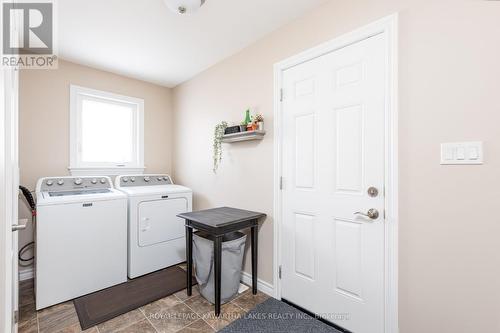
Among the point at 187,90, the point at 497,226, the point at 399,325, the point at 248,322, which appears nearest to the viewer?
the point at 497,226

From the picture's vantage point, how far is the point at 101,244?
2.23 m

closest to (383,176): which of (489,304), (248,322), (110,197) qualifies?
(489,304)

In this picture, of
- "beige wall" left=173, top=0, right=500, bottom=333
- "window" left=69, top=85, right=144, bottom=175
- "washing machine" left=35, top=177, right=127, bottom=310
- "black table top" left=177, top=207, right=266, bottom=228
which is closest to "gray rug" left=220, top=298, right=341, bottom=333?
"beige wall" left=173, top=0, right=500, bottom=333

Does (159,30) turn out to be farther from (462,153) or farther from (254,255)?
(462,153)

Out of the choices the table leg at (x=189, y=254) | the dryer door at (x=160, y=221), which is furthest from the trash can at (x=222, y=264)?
the dryer door at (x=160, y=221)

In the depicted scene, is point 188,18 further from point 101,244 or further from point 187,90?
point 101,244

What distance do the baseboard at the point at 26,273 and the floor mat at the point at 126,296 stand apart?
87cm

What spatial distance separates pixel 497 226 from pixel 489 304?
391 millimetres

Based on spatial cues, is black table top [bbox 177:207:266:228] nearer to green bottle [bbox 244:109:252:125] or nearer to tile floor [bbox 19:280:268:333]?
tile floor [bbox 19:280:268:333]

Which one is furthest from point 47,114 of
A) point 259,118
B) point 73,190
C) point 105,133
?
point 259,118

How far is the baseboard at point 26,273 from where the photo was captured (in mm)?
2395

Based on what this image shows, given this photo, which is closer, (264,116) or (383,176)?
(383,176)

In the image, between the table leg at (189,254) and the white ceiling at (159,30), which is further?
the table leg at (189,254)

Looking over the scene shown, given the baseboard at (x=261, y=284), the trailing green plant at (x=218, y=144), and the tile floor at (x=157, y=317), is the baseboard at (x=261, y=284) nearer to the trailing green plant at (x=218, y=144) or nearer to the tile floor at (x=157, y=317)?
the tile floor at (x=157, y=317)
